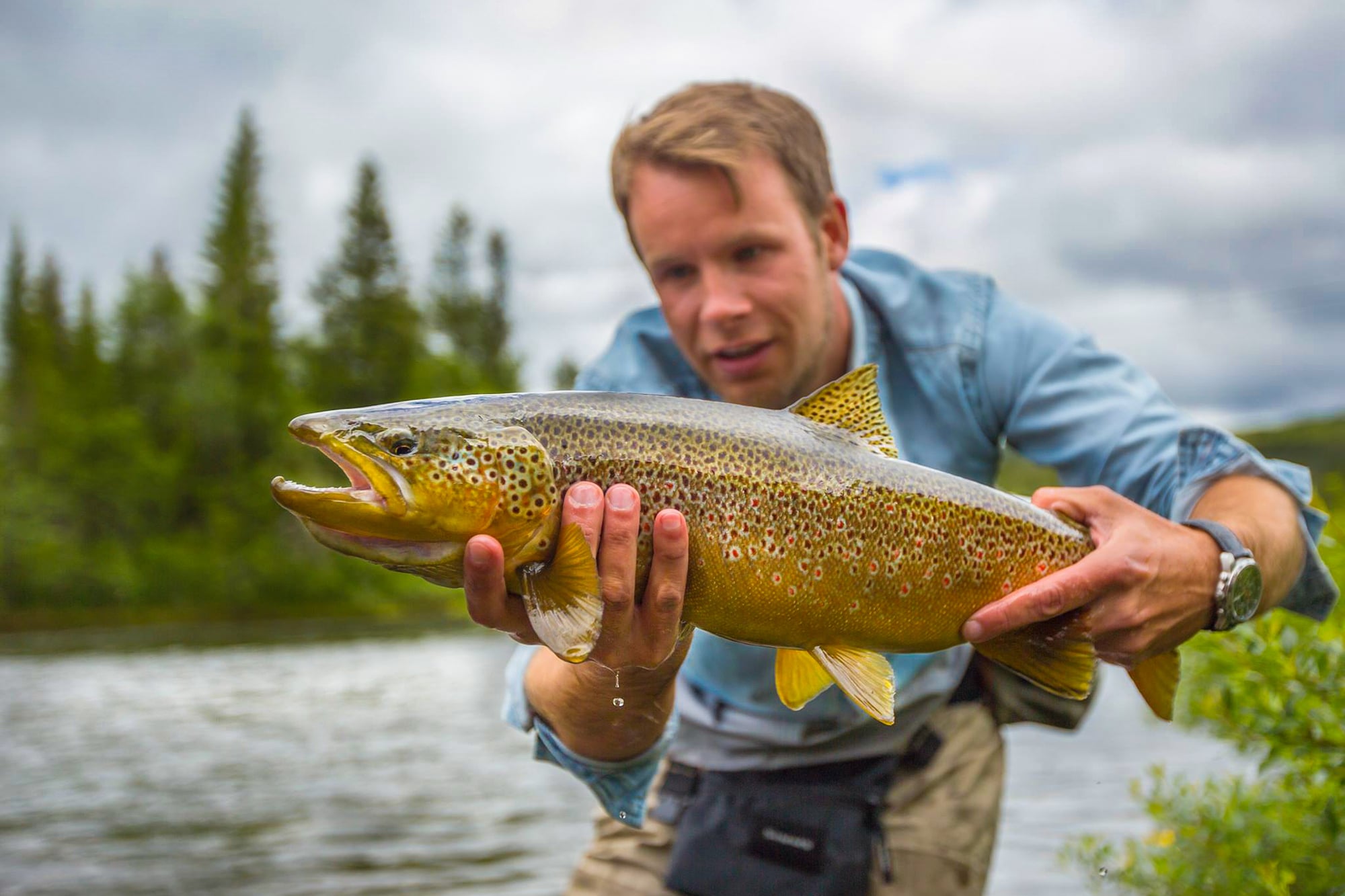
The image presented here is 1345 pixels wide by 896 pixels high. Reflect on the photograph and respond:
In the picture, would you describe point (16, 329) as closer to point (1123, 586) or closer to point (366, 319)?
point (366, 319)

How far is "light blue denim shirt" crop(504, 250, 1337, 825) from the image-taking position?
132 inches

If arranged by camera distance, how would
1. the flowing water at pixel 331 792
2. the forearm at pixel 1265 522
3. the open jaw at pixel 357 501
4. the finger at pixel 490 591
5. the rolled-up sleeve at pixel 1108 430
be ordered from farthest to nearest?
the flowing water at pixel 331 792, the rolled-up sleeve at pixel 1108 430, the forearm at pixel 1265 522, the finger at pixel 490 591, the open jaw at pixel 357 501

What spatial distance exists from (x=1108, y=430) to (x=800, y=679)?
55.4 inches

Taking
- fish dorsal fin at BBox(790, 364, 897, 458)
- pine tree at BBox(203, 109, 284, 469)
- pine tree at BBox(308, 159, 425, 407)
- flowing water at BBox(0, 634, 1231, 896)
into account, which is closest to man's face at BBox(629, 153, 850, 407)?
fish dorsal fin at BBox(790, 364, 897, 458)

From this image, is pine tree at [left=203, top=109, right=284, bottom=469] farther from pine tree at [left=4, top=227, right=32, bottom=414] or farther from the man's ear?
the man's ear

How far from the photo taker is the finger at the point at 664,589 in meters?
2.26

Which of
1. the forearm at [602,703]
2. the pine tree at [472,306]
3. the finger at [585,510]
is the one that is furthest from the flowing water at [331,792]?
the pine tree at [472,306]

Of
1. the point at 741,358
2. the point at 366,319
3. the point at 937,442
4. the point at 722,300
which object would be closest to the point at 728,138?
the point at 722,300

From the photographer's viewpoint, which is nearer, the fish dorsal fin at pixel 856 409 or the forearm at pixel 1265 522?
the fish dorsal fin at pixel 856 409

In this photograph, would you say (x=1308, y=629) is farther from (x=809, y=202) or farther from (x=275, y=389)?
(x=275, y=389)

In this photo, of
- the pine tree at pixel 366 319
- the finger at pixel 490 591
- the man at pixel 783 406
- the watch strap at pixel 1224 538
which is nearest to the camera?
the finger at pixel 490 591

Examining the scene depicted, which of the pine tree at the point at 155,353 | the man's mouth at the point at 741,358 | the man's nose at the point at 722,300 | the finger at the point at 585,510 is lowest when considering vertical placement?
the finger at the point at 585,510

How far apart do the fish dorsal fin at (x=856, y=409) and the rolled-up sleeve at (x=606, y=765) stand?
1.15 metres

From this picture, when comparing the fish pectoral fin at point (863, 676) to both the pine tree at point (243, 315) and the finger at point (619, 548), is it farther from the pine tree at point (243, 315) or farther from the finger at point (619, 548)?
the pine tree at point (243, 315)
